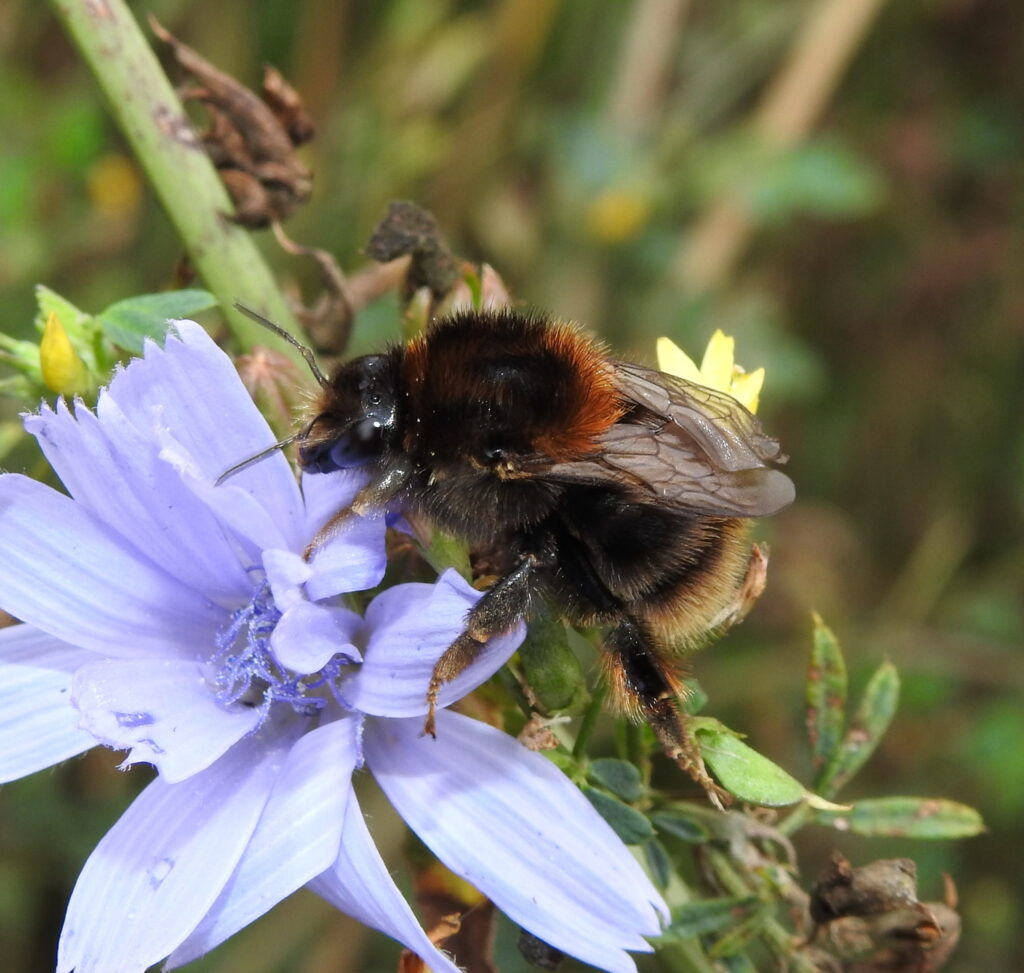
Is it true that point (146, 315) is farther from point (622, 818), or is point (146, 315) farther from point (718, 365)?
point (622, 818)

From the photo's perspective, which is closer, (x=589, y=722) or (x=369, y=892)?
(x=369, y=892)

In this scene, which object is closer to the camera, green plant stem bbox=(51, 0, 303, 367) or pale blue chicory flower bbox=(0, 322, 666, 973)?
pale blue chicory flower bbox=(0, 322, 666, 973)

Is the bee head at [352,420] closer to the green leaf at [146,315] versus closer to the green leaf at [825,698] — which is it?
the green leaf at [146,315]

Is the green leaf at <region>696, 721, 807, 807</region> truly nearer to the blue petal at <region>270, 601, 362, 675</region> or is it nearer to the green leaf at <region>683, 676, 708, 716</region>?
the green leaf at <region>683, 676, 708, 716</region>

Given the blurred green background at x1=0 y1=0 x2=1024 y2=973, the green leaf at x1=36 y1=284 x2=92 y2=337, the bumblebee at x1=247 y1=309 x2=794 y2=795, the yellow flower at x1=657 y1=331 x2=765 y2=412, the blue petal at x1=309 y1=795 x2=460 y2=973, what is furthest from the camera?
the blurred green background at x1=0 y1=0 x2=1024 y2=973

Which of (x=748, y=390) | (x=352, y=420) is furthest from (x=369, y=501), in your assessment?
(x=748, y=390)

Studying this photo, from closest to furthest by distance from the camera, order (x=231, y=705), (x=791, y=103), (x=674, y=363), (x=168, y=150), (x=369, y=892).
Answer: (x=369, y=892) < (x=231, y=705) < (x=674, y=363) < (x=168, y=150) < (x=791, y=103)

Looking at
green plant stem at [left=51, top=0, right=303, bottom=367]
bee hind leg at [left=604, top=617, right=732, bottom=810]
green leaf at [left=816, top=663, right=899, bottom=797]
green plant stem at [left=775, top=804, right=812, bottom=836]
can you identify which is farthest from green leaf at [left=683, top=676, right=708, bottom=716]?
green plant stem at [left=51, top=0, right=303, bottom=367]
